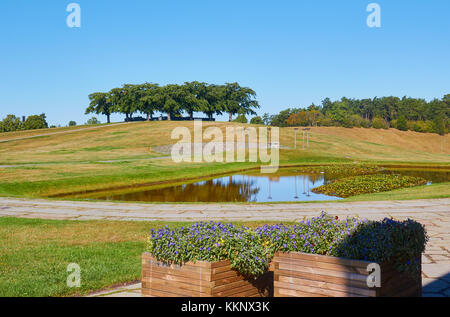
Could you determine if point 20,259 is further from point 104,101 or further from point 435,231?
point 104,101

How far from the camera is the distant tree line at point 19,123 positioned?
104775 mm

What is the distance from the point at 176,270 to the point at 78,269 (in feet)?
9.64

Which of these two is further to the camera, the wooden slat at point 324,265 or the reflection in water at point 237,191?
the reflection in water at point 237,191

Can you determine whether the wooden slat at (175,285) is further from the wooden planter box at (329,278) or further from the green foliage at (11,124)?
the green foliage at (11,124)

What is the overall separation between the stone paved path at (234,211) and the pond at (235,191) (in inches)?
188

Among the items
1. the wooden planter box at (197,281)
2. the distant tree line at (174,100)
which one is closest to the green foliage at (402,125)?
the distant tree line at (174,100)

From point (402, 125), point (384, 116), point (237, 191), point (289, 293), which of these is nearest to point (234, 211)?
point (289, 293)

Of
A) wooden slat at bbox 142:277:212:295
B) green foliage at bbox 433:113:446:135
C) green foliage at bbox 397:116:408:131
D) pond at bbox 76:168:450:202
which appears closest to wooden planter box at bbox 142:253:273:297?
wooden slat at bbox 142:277:212:295

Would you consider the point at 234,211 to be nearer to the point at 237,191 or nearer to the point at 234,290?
the point at 234,290

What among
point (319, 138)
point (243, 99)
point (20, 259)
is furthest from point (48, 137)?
point (20, 259)

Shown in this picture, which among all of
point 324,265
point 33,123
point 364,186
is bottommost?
point 364,186

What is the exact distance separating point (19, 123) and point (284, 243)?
118 meters

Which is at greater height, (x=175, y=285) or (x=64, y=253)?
(x=175, y=285)

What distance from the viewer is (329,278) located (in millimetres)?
4016
